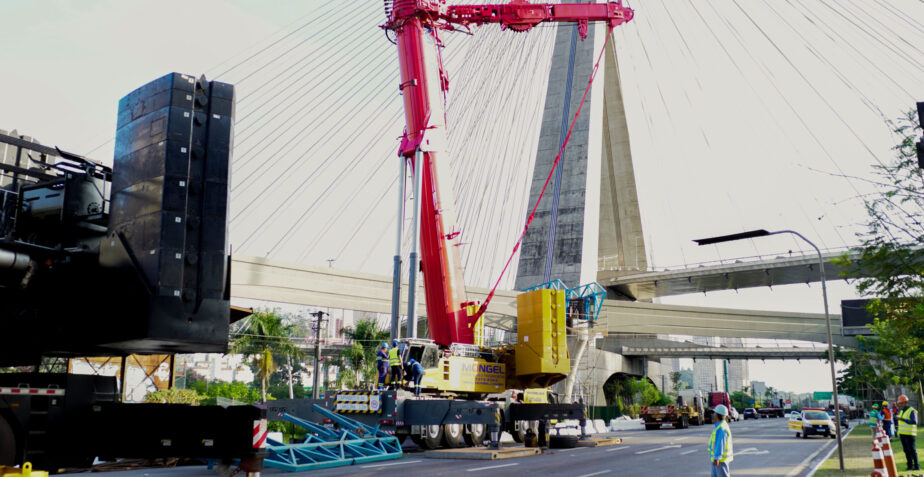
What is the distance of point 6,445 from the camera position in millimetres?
7121

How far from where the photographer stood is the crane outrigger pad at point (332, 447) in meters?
15.9

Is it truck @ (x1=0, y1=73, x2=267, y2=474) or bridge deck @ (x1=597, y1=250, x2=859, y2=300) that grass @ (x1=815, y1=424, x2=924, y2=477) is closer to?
truck @ (x1=0, y1=73, x2=267, y2=474)

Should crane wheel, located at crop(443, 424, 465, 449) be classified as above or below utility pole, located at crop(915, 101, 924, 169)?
below

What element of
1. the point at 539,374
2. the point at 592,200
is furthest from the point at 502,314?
the point at 539,374

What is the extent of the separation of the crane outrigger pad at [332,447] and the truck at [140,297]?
27.4 feet

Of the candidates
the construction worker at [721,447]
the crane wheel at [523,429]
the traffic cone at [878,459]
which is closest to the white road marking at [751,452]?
the crane wheel at [523,429]

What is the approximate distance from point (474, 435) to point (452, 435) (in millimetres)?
1323

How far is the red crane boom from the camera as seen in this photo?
82.3 feet

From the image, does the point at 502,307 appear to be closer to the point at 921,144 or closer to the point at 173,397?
the point at 173,397

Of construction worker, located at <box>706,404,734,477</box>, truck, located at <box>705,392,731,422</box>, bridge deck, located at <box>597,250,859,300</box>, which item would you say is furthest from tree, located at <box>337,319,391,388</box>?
construction worker, located at <box>706,404,734,477</box>

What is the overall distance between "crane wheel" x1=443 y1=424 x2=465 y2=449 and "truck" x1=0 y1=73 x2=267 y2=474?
1476 centimetres

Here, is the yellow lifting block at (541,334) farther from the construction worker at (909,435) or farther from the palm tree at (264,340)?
the palm tree at (264,340)

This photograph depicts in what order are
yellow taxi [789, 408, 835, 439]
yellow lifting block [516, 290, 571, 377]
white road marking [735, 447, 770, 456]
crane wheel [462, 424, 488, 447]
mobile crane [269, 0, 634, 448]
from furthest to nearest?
1. yellow taxi [789, 408, 835, 439]
2. yellow lifting block [516, 290, 571, 377]
3. crane wheel [462, 424, 488, 447]
4. white road marking [735, 447, 770, 456]
5. mobile crane [269, 0, 634, 448]

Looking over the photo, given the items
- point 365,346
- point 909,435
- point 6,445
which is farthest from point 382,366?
point 365,346
